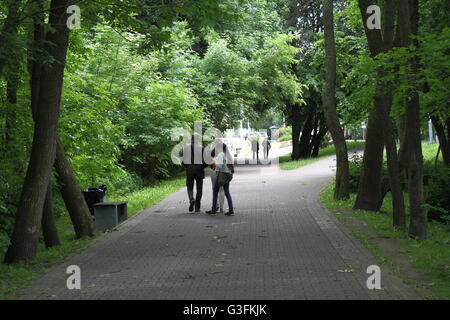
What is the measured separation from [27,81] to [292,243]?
20.8 feet

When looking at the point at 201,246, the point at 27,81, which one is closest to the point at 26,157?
the point at 27,81

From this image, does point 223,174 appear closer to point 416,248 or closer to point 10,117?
point 10,117

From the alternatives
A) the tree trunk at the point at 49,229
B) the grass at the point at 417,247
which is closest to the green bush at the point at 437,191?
the grass at the point at 417,247

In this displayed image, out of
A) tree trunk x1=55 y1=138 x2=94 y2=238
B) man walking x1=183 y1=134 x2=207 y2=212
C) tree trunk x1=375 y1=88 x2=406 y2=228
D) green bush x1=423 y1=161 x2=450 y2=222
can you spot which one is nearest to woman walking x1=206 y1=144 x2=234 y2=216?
man walking x1=183 y1=134 x2=207 y2=212

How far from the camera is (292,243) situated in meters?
11.9

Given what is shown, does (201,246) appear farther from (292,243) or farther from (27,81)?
(27,81)

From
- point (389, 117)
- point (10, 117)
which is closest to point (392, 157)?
point (389, 117)

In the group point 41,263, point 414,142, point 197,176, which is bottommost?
point 41,263

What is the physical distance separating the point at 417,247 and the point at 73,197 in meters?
6.76

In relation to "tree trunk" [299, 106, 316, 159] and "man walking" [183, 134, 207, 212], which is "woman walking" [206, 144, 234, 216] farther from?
"tree trunk" [299, 106, 316, 159]

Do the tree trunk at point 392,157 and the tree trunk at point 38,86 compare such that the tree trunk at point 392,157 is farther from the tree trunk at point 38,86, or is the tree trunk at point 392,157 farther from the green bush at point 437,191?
the tree trunk at point 38,86

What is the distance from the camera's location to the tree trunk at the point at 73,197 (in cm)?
1345

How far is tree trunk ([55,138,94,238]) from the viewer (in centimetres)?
1345

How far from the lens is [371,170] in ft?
56.7
